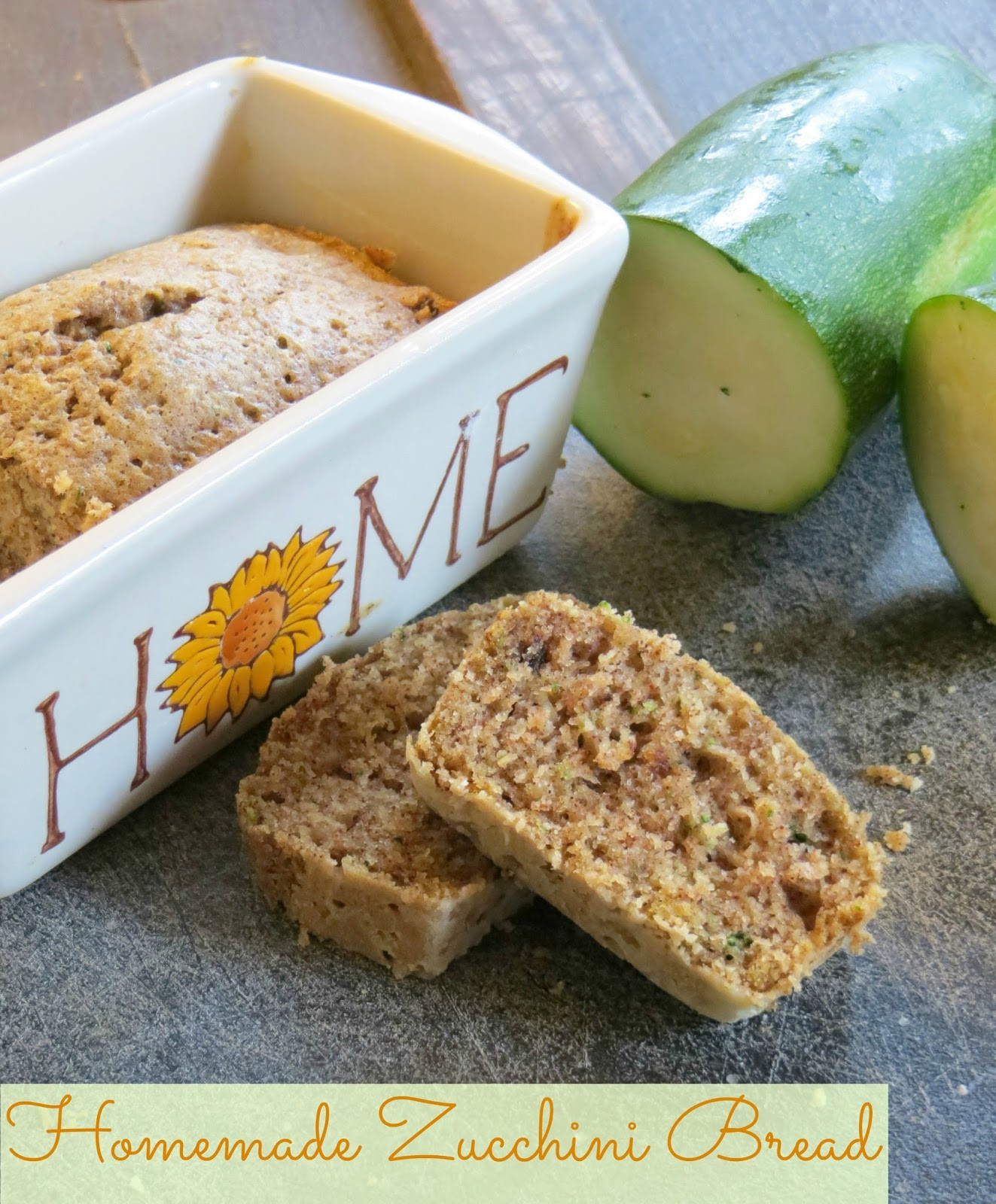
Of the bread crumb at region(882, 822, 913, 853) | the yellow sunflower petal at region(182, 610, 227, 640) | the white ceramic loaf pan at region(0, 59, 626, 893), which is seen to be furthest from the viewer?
the bread crumb at region(882, 822, 913, 853)

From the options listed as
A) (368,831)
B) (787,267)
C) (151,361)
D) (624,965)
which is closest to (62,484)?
(151,361)

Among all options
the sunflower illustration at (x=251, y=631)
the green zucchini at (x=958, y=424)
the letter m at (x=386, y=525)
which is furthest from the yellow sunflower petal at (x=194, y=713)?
the green zucchini at (x=958, y=424)


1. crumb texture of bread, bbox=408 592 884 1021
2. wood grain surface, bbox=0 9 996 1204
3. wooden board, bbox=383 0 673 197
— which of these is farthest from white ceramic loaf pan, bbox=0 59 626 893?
wooden board, bbox=383 0 673 197

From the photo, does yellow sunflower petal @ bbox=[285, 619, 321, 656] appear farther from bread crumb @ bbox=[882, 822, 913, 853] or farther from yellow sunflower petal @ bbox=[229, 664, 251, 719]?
bread crumb @ bbox=[882, 822, 913, 853]

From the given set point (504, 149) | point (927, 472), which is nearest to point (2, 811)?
point (504, 149)

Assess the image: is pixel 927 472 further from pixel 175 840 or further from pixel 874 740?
pixel 175 840

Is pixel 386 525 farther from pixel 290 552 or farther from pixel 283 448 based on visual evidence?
pixel 283 448
